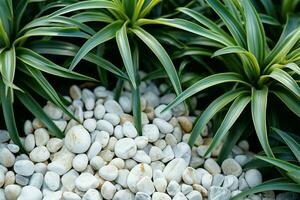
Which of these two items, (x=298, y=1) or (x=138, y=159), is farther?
(x=298, y=1)

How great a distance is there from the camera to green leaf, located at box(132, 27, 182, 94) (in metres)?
2.20

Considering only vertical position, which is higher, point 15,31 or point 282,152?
point 15,31

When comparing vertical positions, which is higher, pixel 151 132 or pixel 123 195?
pixel 151 132

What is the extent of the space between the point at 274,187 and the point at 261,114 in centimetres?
26

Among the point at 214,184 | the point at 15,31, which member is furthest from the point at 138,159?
the point at 15,31

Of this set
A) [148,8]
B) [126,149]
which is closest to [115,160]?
[126,149]

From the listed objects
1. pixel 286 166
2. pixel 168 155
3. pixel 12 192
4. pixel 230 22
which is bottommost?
pixel 12 192

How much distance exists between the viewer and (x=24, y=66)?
2242 mm

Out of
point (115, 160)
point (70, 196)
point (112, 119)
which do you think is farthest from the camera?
point (112, 119)

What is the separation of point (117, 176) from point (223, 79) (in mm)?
524

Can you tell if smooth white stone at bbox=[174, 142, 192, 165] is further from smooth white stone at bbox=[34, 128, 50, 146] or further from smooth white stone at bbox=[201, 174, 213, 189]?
smooth white stone at bbox=[34, 128, 50, 146]

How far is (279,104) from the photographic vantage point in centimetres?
237

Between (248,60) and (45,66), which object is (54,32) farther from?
(248,60)

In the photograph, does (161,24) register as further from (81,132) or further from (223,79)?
(81,132)
